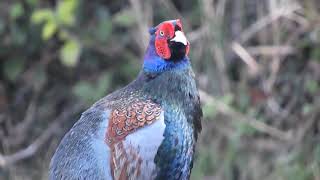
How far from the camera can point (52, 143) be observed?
22.2ft

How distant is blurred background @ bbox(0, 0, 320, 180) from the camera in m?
5.82

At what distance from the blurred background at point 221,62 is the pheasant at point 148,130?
1643 mm

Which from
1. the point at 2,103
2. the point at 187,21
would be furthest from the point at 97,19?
the point at 2,103

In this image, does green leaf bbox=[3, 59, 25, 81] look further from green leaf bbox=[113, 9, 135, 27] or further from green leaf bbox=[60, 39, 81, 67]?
green leaf bbox=[113, 9, 135, 27]

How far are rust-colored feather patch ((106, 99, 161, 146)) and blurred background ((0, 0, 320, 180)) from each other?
1.70 m

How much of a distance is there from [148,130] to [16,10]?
2560 millimetres

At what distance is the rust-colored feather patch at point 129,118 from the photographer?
12.7 feet

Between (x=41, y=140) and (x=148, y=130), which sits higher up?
(x=148, y=130)

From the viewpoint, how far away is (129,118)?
12.8ft

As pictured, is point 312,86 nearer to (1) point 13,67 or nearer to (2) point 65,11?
(2) point 65,11

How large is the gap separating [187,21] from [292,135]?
997mm

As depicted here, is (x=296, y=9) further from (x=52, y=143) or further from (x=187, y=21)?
(x=52, y=143)

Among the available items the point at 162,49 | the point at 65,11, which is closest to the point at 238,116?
the point at 65,11

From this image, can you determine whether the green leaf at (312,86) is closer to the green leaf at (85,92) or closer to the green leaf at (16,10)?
the green leaf at (85,92)
